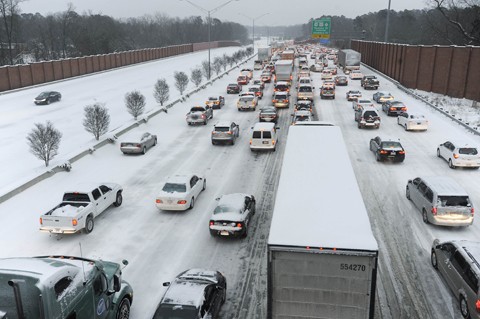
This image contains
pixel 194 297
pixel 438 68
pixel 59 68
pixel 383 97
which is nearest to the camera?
pixel 194 297

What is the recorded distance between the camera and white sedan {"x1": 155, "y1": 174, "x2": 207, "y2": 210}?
62.5 ft

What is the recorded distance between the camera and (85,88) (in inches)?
2445

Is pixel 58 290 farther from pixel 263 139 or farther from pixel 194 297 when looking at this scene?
pixel 263 139

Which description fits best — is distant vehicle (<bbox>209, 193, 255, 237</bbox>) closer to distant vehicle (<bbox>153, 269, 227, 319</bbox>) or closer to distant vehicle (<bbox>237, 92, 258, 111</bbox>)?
distant vehicle (<bbox>153, 269, 227, 319</bbox>)

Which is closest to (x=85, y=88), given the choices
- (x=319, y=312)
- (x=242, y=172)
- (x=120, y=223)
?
(x=242, y=172)

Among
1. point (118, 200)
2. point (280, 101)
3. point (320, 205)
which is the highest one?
point (320, 205)

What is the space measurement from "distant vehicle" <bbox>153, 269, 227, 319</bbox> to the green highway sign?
8121cm

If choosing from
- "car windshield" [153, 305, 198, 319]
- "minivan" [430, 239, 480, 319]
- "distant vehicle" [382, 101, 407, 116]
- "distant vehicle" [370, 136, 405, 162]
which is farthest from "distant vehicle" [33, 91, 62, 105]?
"minivan" [430, 239, 480, 319]

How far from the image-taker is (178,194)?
754 inches

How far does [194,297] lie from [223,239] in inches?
244

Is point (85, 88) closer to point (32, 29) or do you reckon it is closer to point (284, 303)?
point (284, 303)

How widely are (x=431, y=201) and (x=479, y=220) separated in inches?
105

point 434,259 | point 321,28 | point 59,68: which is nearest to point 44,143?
point 434,259

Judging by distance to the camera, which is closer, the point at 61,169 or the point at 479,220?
the point at 479,220
